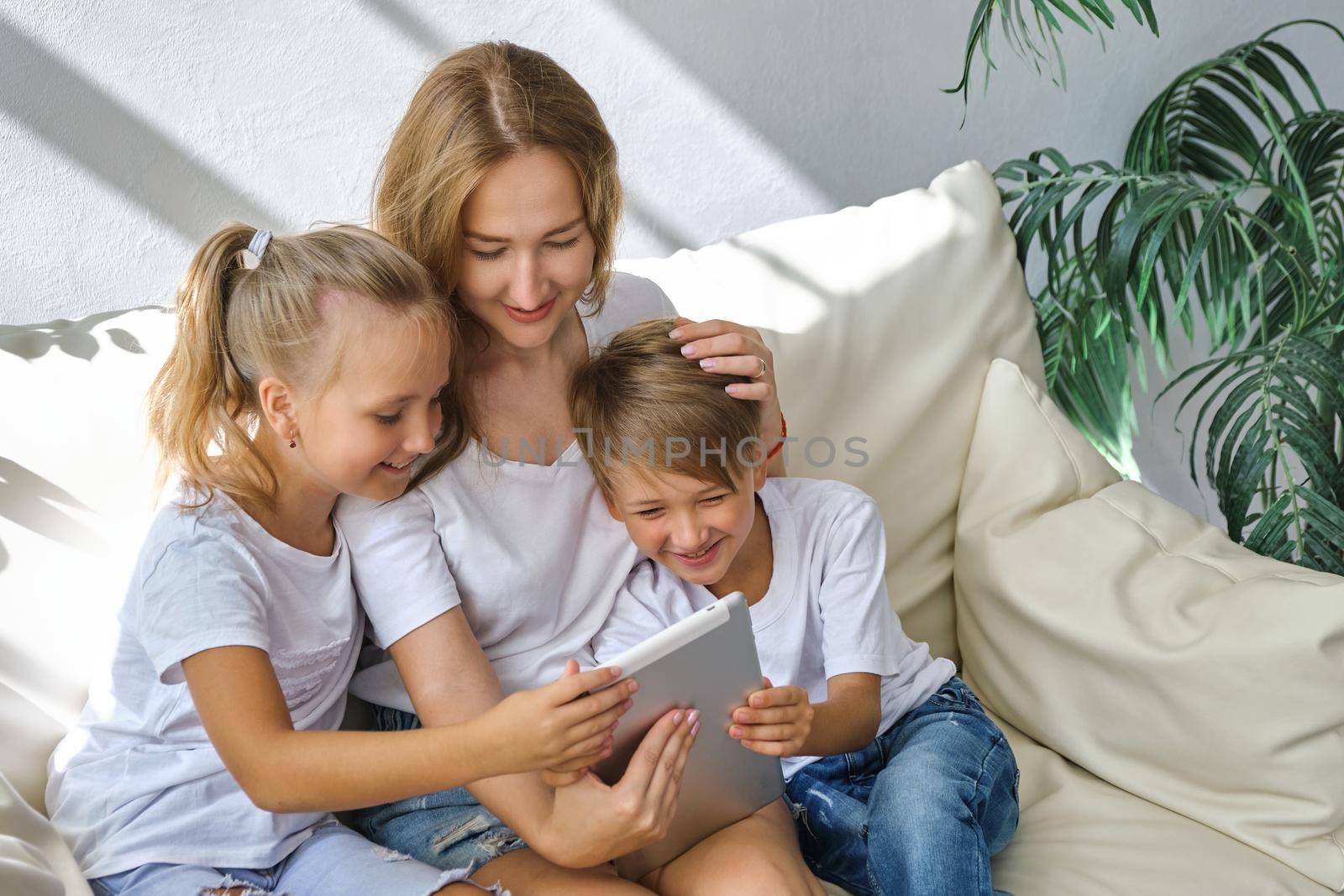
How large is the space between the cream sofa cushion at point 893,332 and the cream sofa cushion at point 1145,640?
0.15 ft

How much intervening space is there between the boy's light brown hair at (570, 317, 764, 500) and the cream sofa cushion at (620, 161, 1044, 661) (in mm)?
257

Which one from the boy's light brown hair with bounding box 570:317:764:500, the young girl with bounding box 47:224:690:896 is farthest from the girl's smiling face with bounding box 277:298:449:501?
the boy's light brown hair with bounding box 570:317:764:500

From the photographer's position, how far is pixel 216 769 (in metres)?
1.14

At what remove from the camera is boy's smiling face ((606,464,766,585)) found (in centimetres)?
127

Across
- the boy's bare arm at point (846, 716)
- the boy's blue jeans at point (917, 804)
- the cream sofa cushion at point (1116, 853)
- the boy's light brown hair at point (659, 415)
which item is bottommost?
the cream sofa cushion at point (1116, 853)

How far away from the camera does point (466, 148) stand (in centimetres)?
117

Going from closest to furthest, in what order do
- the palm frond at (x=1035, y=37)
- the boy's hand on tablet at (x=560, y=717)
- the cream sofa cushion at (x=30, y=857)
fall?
1. the cream sofa cushion at (x=30, y=857)
2. the boy's hand on tablet at (x=560, y=717)
3. the palm frond at (x=1035, y=37)

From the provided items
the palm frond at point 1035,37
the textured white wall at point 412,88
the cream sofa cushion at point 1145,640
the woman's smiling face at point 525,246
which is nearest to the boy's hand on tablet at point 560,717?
the woman's smiling face at point 525,246

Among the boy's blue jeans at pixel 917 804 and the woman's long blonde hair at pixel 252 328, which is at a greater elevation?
the woman's long blonde hair at pixel 252 328

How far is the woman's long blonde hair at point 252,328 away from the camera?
1.11 m

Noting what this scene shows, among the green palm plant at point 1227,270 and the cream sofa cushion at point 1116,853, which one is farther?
the green palm plant at point 1227,270

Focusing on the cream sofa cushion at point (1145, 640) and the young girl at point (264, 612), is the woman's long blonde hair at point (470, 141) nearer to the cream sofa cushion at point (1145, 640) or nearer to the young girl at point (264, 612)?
the young girl at point (264, 612)

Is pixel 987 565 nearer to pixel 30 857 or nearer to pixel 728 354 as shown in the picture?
pixel 728 354

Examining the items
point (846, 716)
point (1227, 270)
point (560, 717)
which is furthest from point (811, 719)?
point (1227, 270)
